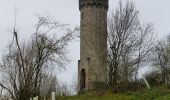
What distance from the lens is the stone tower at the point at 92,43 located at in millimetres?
40906

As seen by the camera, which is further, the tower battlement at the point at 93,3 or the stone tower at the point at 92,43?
the tower battlement at the point at 93,3

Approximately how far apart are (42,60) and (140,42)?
29.1 ft

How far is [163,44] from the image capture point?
5262 cm

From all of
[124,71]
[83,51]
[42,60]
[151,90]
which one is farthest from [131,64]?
[83,51]

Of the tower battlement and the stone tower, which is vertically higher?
the tower battlement

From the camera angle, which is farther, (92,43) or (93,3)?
(93,3)

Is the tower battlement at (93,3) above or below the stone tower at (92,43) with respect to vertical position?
above

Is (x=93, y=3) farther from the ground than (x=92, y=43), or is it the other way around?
(x=93, y=3)

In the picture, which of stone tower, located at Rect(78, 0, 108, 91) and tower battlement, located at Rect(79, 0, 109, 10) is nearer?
stone tower, located at Rect(78, 0, 108, 91)

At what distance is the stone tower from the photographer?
40906mm

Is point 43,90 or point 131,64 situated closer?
point 131,64

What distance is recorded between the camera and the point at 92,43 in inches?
1609

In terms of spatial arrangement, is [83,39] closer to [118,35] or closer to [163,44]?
[118,35]

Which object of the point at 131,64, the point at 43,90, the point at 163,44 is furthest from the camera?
the point at 163,44
